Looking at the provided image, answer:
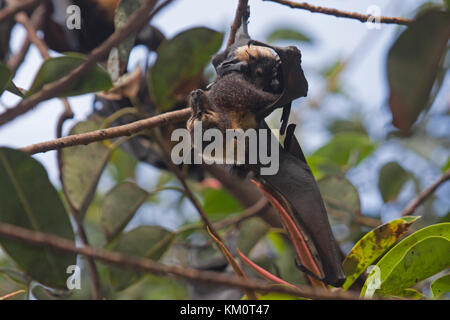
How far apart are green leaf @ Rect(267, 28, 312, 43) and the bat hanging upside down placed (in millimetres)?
979

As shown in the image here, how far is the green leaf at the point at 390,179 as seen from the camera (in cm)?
125

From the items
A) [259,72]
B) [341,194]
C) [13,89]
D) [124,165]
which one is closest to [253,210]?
[341,194]

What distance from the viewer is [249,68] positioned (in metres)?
0.64

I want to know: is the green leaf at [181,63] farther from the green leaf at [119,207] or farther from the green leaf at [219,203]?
the green leaf at [219,203]

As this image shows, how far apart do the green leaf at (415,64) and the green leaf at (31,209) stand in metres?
0.45

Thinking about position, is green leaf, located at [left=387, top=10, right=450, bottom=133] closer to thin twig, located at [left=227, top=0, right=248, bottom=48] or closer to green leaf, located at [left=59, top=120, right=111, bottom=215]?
thin twig, located at [left=227, top=0, right=248, bottom=48]

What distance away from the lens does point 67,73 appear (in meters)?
0.72

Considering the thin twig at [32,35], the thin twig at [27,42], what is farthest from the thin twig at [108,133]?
the thin twig at [27,42]

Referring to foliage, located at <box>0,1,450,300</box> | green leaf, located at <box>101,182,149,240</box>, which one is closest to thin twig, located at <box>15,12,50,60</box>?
foliage, located at <box>0,1,450,300</box>

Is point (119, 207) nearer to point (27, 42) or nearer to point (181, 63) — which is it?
point (181, 63)

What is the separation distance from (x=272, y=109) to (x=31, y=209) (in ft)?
1.14
